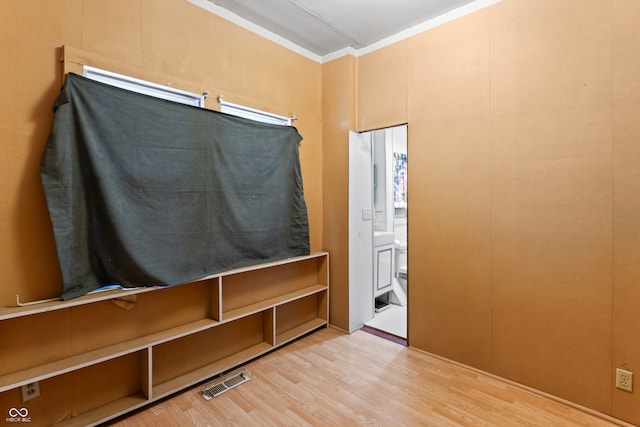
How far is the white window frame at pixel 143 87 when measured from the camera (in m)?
1.78

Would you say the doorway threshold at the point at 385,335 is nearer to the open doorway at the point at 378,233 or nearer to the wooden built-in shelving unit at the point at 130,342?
the open doorway at the point at 378,233

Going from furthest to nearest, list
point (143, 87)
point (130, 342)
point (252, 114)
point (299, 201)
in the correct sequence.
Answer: point (299, 201), point (252, 114), point (143, 87), point (130, 342)

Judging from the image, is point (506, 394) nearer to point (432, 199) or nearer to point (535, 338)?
point (535, 338)

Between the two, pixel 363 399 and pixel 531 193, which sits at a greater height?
pixel 531 193

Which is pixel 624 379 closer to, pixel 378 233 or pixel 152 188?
pixel 378 233

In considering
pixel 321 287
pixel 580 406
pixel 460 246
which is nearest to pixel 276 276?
pixel 321 287

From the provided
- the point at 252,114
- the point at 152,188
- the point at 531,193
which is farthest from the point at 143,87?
the point at 531,193

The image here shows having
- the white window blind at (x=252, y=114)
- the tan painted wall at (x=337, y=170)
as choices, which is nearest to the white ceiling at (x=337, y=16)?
the tan painted wall at (x=337, y=170)

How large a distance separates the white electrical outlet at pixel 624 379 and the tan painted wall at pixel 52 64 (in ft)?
10.4

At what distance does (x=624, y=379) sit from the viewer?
1761mm

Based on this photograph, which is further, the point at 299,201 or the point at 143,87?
the point at 299,201

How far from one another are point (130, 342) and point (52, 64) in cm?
169

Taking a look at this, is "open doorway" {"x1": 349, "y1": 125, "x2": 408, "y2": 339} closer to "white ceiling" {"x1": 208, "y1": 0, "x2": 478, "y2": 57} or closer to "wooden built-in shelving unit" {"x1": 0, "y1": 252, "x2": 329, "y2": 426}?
"wooden built-in shelving unit" {"x1": 0, "y1": 252, "x2": 329, "y2": 426}

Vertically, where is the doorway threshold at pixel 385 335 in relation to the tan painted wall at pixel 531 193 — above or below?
below
